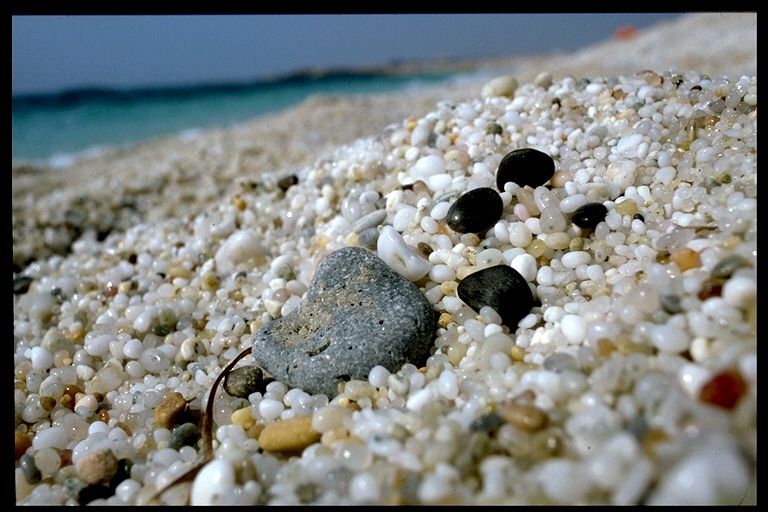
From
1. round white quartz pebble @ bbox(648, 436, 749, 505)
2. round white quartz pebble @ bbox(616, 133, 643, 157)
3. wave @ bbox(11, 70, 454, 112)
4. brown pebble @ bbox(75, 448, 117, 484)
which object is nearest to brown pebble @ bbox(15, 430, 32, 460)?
brown pebble @ bbox(75, 448, 117, 484)

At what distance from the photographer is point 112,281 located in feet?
8.18

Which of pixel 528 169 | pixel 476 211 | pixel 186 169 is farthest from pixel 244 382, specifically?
pixel 186 169

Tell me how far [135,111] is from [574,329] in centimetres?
1514

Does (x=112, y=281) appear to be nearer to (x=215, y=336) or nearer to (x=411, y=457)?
(x=215, y=336)

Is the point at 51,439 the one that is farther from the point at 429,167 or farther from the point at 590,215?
the point at 590,215

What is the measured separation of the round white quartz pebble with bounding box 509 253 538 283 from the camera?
1640mm

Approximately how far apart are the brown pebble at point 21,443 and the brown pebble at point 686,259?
1652mm

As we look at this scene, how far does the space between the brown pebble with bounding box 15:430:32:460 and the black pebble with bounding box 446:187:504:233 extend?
129 cm

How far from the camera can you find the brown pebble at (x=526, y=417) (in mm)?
1086

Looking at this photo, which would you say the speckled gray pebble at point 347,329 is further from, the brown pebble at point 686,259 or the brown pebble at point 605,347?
the brown pebble at point 686,259

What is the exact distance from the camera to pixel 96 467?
137cm

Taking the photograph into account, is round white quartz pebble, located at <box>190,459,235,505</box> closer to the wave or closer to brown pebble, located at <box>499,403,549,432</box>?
brown pebble, located at <box>499,403,549,432</box>

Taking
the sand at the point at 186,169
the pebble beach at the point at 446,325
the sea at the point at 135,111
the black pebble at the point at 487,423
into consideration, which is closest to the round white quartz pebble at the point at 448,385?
the pebble beach at the point at 446,325
